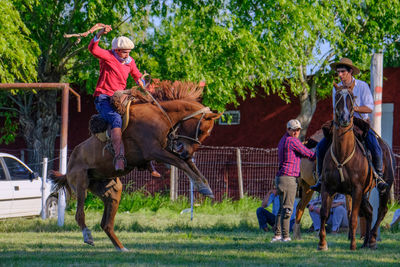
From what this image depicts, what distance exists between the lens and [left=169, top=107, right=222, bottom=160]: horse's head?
8.68 m

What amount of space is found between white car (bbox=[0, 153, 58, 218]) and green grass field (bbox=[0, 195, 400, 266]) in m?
0.28

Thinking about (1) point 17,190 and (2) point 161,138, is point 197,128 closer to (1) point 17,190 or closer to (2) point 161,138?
(2) point 161,138

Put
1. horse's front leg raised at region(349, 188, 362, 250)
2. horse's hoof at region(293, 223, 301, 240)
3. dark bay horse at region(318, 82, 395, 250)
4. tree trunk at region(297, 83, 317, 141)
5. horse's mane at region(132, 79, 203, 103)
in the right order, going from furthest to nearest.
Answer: tree trunk at region(297, 83, 317, 141) → horse's hoof at region(293, 223, 301, 240) → horse's front leg raised at region(349, 188, 362, 250) → horse's mane at region(132, 79, 203, 103) → dark bay horse at region(318, 82, 395, 250)

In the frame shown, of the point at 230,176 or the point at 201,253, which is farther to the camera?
the point at 230,176

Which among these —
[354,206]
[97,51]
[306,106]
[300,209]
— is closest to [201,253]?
[354,206]

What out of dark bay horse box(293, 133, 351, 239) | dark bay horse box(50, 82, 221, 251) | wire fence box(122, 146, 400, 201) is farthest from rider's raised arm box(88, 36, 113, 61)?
wire fence box(122, 146, 400, 201)

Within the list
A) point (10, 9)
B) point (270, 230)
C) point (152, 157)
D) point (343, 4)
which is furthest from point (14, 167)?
point (343, 4)

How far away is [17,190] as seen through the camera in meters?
14.2

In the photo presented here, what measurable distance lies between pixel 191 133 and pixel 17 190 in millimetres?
6858

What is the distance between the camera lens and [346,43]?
846 inches

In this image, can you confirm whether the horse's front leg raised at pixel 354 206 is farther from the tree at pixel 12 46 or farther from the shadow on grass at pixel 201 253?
the tree at pixel 12 46

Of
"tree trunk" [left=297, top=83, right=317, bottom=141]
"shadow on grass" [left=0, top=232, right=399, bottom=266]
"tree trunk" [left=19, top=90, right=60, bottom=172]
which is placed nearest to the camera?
"shadow on grass" [left=0, top=232, right=399, bottom=266]

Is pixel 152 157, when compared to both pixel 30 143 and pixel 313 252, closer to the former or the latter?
pixel 313 252

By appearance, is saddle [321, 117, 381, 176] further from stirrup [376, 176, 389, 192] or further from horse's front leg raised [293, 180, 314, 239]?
horse's front leg raised [293, 180, 314, 239]
